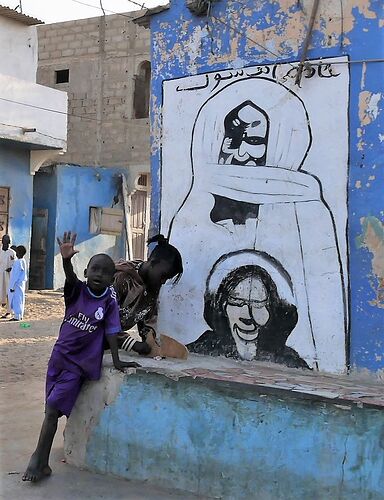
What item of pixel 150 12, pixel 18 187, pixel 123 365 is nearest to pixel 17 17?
pixel 18 187

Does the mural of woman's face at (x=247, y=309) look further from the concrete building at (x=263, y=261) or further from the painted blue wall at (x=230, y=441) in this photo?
the painted blue wall at (x=230, y=441)

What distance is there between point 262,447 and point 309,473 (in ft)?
0.88

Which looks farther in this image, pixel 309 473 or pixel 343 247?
pixel 343 247

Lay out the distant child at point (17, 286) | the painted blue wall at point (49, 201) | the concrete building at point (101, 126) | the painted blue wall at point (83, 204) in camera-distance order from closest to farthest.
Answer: the distant child at point (17, 286)
the painted blue wall at point (49, 201)
the painted blue wall at point (83, 204)
the concrete building at point (101, 126)

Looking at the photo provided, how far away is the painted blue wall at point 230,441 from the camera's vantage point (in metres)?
3.14

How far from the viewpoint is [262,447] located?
337 centimetres

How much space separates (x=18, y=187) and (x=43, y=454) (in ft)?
41.2

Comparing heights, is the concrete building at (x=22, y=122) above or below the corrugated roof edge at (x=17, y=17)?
below

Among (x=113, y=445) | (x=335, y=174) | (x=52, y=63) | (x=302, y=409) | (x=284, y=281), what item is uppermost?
(x=52, y=63)

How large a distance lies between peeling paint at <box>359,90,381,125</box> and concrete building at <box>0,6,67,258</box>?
11513 mm

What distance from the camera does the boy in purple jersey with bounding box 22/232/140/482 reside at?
3.76m

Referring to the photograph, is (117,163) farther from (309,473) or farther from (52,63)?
(309,473)

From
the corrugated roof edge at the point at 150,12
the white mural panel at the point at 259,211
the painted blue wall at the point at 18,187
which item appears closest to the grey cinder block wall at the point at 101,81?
the painted blue wall at the point at 18,187

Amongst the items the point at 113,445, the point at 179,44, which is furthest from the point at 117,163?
the point at 113,445
